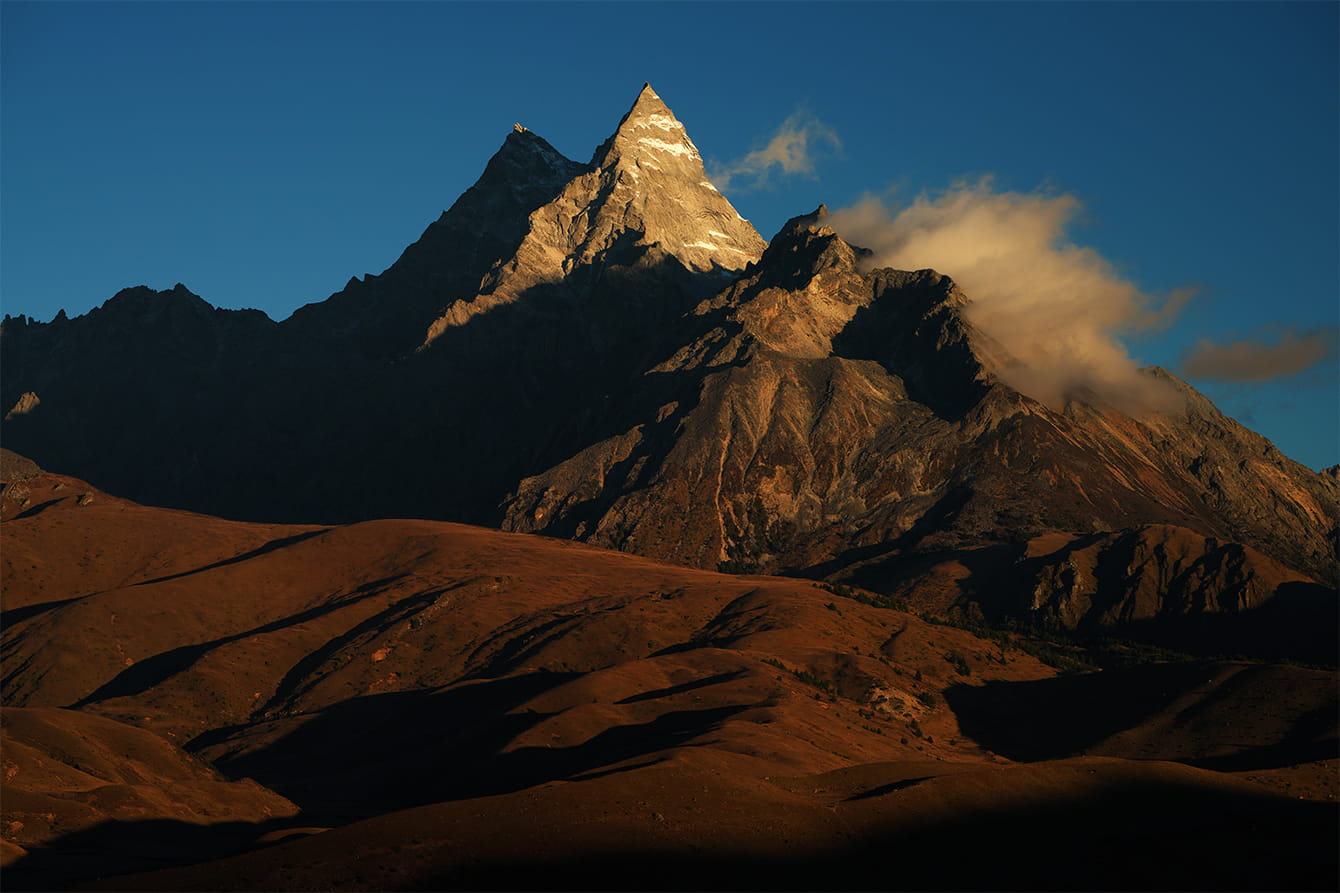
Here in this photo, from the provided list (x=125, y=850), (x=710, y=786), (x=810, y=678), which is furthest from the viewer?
(x=810, y=678)

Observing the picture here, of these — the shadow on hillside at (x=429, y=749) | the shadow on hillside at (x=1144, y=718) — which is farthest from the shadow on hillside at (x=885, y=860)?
the shadow on hillside at (x=1144, y=718)

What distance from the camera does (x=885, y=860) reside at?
250 ft

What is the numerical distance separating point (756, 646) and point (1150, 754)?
59.7 metres

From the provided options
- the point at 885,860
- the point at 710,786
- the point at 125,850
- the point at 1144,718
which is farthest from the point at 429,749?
the point at 885,860

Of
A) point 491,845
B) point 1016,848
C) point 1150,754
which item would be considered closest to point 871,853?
point 1016,848

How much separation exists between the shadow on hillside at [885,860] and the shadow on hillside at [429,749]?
136 feet

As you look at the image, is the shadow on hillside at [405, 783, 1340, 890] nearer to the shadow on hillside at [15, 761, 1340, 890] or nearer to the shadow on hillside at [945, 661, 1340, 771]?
the shadow on hillside at [15, 761, 1340, 890]

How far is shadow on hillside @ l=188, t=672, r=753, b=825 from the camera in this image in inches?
5236

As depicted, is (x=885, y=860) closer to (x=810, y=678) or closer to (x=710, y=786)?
(x=710, y=786)

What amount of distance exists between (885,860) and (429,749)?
8776 cm

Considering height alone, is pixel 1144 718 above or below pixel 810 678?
above

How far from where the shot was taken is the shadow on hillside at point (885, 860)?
234 feet

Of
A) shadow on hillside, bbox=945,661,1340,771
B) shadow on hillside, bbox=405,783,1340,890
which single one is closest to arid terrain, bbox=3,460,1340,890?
shadow on hillside, bbox=405,783,1340,890

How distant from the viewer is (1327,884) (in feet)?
218
